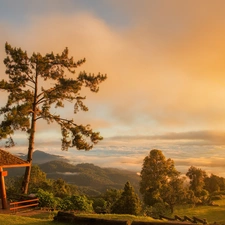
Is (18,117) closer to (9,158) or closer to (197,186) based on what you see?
(9,158)

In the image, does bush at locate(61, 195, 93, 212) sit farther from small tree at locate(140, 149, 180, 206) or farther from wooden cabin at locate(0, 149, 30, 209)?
small tree at locate(140, 149, 180, 206)

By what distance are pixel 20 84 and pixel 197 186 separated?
149 ft

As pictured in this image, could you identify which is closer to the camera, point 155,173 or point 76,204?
point 76,204

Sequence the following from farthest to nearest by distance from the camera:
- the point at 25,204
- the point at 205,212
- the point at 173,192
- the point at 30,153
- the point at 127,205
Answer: the point at 173,192 < the point at 205,212 < the point at 127,205 < the point at 30,153 < the point at 25,204

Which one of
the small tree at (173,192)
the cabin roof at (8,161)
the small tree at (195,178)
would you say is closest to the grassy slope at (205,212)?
the small tree at (173,192)

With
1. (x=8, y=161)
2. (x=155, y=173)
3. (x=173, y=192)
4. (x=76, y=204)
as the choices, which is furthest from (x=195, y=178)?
(x=8, y=161)

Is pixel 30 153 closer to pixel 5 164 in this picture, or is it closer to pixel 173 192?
pixel 5 164

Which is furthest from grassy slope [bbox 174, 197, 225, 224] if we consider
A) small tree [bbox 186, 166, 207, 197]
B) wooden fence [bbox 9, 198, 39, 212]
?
wooden fence [bbox 9, 198, 39, 212]

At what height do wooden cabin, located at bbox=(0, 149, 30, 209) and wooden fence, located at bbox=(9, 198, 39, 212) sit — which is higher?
wooden cabin, located at bbox=(0, 149, 30, 209)

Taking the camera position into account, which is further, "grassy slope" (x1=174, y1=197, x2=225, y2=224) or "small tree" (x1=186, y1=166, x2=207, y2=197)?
"small tree" (x1=186, y1=166, x2=207, y2=197)

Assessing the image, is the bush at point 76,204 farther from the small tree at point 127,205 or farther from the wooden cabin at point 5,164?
the small tree at point 127,205

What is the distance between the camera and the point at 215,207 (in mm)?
47438

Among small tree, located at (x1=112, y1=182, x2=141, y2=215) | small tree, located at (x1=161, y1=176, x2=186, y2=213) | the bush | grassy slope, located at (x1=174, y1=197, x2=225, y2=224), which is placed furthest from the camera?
small tree, located at (x1=161, y1=176, x2=186, y2=213)

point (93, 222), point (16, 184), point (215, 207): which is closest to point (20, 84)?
point (93, 222)
